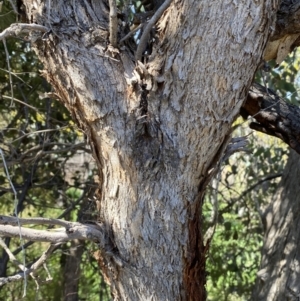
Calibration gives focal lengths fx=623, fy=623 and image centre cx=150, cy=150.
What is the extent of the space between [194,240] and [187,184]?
0.53 feet

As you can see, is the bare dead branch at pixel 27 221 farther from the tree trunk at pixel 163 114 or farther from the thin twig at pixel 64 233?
the tree trunk at pixel 163 114

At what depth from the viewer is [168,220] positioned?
62.2 inches

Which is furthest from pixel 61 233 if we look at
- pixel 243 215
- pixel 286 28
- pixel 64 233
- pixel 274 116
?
pixel 243 215

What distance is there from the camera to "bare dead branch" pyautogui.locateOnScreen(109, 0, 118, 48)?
154 centimetres

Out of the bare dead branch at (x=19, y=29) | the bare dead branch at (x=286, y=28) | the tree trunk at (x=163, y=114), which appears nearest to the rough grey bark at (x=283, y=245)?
the bare dead branch at (x=286, y=28)

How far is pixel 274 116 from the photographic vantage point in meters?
2.37

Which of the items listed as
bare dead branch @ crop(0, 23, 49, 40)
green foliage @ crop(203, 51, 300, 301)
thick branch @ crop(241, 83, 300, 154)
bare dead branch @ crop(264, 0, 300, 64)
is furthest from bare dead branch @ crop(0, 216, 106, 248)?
green foliage @ crop(203, 51, 300, 301)

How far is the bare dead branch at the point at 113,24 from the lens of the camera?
1.54m

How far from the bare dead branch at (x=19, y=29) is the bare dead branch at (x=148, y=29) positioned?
244mm

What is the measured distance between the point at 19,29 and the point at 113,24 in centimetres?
23

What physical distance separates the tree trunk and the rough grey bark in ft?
4.47

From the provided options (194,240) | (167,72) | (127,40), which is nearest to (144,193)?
(194,240)

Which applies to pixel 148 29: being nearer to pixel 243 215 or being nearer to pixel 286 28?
pixel 286 28

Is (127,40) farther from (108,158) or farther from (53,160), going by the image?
(53,160)
